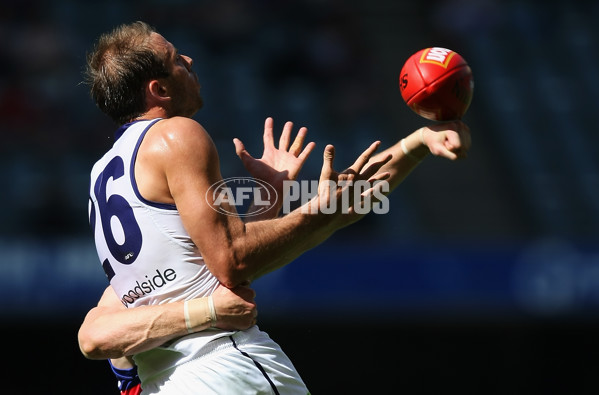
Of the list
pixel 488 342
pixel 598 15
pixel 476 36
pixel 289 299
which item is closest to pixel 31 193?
pixel 289 299

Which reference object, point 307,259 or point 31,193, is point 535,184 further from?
point 31,193

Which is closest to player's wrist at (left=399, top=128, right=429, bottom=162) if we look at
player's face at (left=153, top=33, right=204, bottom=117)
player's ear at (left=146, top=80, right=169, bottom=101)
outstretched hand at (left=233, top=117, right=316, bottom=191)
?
outstretched hand at (left=233, top=117, right=316, bottom=191)

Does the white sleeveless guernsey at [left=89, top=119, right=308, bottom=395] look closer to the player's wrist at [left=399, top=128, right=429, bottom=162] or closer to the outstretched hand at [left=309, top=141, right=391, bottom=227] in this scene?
the outstretched hand at [left=309, top=141, right=391, bottom=227]

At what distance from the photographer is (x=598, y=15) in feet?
45.4

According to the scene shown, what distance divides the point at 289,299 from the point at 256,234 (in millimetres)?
4744

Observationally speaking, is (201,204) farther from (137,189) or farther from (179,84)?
(179,84)

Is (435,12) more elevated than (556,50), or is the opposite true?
(435,12)

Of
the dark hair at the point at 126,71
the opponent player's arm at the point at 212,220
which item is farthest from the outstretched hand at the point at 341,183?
the dark hair at the point at 126,71

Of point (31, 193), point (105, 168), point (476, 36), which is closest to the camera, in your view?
point (105, 168)

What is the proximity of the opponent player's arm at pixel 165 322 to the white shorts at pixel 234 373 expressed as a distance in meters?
0.09

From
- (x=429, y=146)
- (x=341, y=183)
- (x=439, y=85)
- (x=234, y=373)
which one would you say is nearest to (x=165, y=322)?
(x=234, y=373)

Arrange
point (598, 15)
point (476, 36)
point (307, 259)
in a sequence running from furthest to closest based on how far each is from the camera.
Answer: point (598, 15), point (476, 36), point (307, 259)

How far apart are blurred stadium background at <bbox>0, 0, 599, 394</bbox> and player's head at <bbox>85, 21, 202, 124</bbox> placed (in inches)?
168

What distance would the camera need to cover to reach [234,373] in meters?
3.54
